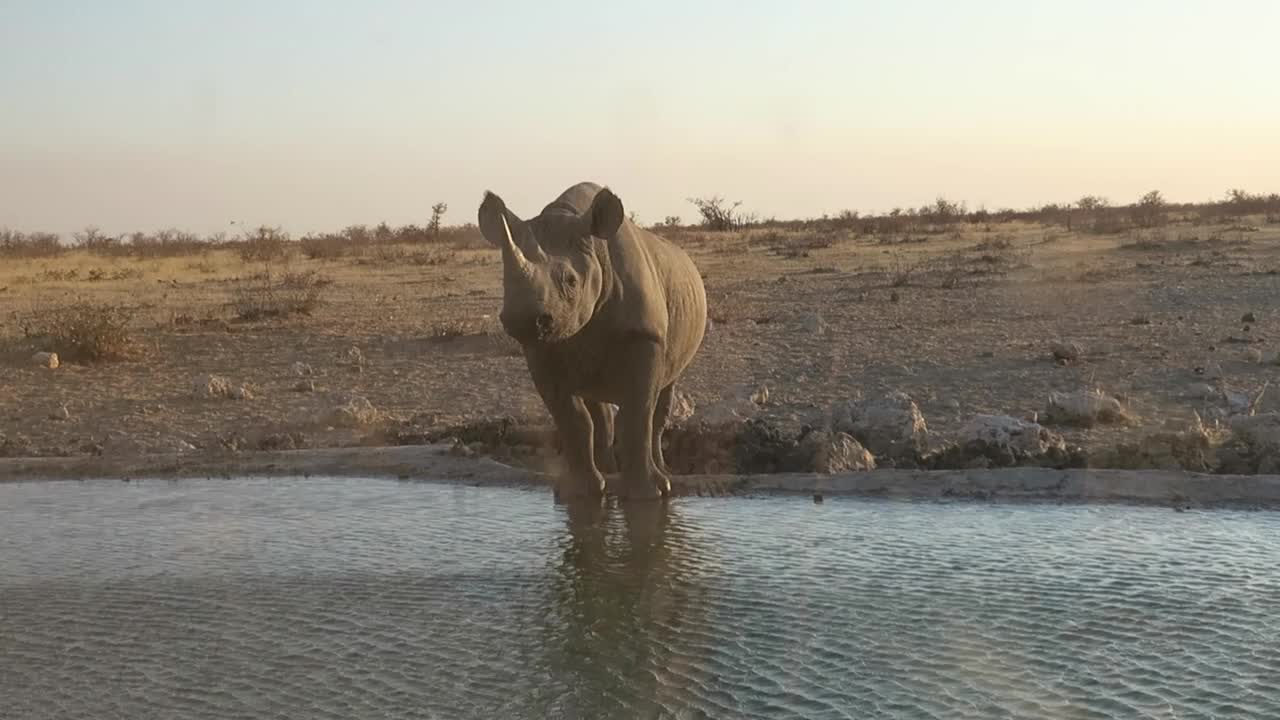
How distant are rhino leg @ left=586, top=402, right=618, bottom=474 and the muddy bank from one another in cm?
47

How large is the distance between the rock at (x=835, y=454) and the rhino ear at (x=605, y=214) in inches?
80.0

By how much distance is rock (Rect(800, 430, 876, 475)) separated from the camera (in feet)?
Answer: 26.6

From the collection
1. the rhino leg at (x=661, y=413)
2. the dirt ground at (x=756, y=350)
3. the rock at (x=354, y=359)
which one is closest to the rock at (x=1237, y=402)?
the dirt ground at (x=756, y=350)

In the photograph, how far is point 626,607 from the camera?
5.55 meters

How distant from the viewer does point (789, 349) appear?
13.7 meters

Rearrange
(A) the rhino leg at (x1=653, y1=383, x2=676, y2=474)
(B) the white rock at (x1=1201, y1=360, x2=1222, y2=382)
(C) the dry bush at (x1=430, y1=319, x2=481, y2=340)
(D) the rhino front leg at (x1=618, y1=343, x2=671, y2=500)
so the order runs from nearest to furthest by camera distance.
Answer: (D) the rhino front leg at (x1=618, y1=343, x2=671, y2=500) < (A) the rhino leg at (x1=653, y1=383, x2=676, y2=474) < (B) the white rock at (x1=1201, y1=360, x2=1222, y2=382) < (C) the dry bush at (x1=430, y1=319, x2=481, y2=340)

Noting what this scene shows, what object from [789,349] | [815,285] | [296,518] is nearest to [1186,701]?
[296,518]

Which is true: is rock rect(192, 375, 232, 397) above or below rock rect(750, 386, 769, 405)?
below

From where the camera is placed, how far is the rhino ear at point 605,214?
272 inches

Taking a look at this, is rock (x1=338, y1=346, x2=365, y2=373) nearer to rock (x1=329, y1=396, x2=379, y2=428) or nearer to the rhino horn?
rock (x1=329, y1=396, x2=379, y2=428)

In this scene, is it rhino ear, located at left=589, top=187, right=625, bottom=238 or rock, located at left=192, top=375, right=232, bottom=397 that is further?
rock, located at left=192, top=375, right=232, bottom=397

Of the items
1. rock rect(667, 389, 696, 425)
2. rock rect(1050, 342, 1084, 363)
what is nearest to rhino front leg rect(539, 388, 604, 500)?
rock rect(667, 389, 696, 425)

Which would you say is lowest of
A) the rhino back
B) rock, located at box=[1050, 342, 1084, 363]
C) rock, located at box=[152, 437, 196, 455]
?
rock, located at box=[152, 437, 196, 455]

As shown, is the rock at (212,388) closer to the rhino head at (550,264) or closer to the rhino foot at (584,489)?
the rhino foot at (584,489)
